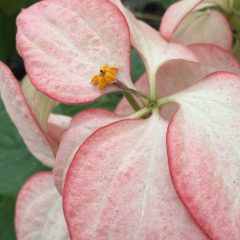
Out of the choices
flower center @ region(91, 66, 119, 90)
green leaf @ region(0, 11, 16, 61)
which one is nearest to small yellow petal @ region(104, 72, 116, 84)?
flower center @ region(91, 66, 119, 90)

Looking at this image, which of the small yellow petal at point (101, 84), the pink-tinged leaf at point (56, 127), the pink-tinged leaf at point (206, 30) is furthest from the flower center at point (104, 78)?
the pink-tinged leaf at point (206, 30)

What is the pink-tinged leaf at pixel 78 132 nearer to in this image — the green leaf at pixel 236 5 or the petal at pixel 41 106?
the petal at pixel 41 106

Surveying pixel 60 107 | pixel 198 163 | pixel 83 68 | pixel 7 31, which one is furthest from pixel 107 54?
pixel 7 31

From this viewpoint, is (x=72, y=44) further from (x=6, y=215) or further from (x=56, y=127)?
(x=6, y=215)

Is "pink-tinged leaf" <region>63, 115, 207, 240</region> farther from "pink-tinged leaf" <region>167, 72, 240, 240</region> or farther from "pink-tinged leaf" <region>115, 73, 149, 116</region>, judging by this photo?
"pink-tinged leaf" <region>115, 73, 149, 116</region>

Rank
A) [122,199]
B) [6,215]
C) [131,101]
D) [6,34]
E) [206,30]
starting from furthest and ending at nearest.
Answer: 1. [6,34]
2. [6,215]
3. [206,30]
4. [131,101]
5. [122,199]

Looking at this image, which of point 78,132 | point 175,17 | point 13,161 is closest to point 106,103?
point 13,161

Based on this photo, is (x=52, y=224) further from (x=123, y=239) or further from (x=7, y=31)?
(x=7, y=31)
